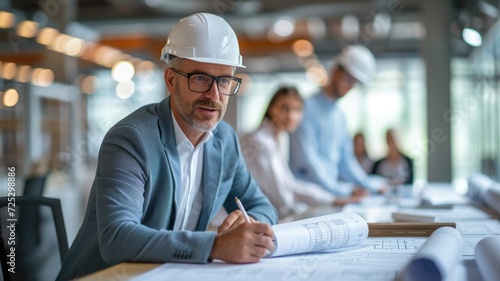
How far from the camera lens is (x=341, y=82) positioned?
5.51 meters

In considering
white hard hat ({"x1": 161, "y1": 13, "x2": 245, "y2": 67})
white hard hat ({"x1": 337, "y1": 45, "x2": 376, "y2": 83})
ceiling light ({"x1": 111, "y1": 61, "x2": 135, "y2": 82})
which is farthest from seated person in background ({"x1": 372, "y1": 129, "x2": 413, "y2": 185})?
ceiling light ({"x1": 111, "y1": 61, "x2": 135, "y2": 82})

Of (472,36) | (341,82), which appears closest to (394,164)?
(341,82)

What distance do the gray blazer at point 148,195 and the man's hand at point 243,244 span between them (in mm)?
31

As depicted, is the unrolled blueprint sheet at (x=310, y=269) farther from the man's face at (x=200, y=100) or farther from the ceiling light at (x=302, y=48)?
the ceiling light at (x=302, y=48)

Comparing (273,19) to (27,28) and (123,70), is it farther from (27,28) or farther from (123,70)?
(123,70)

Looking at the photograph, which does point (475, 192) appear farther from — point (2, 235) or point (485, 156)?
point (485, 156)

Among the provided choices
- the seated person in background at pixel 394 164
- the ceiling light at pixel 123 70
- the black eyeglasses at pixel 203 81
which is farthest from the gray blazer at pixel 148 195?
the ceiling light at pixel 123 70

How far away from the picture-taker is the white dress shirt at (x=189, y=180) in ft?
7.80

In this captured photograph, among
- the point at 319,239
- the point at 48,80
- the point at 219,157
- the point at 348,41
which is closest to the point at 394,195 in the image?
the point at 219,157

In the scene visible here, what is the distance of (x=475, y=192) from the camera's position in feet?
14.4

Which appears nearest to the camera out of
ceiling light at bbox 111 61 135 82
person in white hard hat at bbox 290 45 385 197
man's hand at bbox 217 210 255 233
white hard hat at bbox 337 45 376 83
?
man's hand at bbox 217 210 255 233

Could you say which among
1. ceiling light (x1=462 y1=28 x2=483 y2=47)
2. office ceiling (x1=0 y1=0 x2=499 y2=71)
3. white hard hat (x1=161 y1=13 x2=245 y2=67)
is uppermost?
office ceiling (x1=0 y1=0 x2=499 y2=71)

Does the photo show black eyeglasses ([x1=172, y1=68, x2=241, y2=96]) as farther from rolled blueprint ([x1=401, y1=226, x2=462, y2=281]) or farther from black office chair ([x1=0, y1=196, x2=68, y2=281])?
rolled blueprint ([x1=401, y1=226, x2=462, y2=281])

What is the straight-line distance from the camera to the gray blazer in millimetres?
1808
